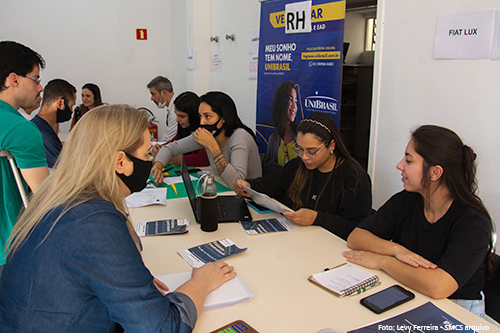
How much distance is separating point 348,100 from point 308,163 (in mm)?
1542

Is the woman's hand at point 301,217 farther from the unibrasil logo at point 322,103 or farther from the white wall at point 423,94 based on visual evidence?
the unibrasil logo at point 322,103

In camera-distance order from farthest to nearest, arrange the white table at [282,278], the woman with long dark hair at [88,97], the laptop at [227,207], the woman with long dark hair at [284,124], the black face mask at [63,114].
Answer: the woman with long dark hair at [88,97] → the woman with long dark hair at [284,124] → the black face mask at [63,114] → the laptop at [227,207] → the white table at [282,278]

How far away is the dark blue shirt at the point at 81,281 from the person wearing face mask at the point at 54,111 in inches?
85.5

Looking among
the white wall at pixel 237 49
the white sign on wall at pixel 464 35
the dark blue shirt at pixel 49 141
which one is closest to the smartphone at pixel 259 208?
the white sign on wall at pixel 464 35

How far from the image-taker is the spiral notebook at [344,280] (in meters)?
1.30

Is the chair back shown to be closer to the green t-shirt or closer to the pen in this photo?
the green t-shirt

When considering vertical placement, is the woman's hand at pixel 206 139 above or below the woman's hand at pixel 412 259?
above

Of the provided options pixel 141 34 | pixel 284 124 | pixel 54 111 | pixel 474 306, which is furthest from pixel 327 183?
pixel 141 34

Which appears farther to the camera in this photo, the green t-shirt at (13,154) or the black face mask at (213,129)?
the black face mask at (213,129)

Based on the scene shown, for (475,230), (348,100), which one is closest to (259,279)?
(475,230)

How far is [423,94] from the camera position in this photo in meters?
2.27

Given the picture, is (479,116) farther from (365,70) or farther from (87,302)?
(87,302)

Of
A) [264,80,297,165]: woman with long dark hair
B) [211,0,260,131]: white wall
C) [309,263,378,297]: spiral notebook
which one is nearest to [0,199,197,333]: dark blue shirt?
[309,263,378,297]: spiral notebook

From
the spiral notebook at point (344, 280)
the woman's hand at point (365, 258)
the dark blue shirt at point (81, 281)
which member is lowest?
the spiral notebook at point (344, 280)
